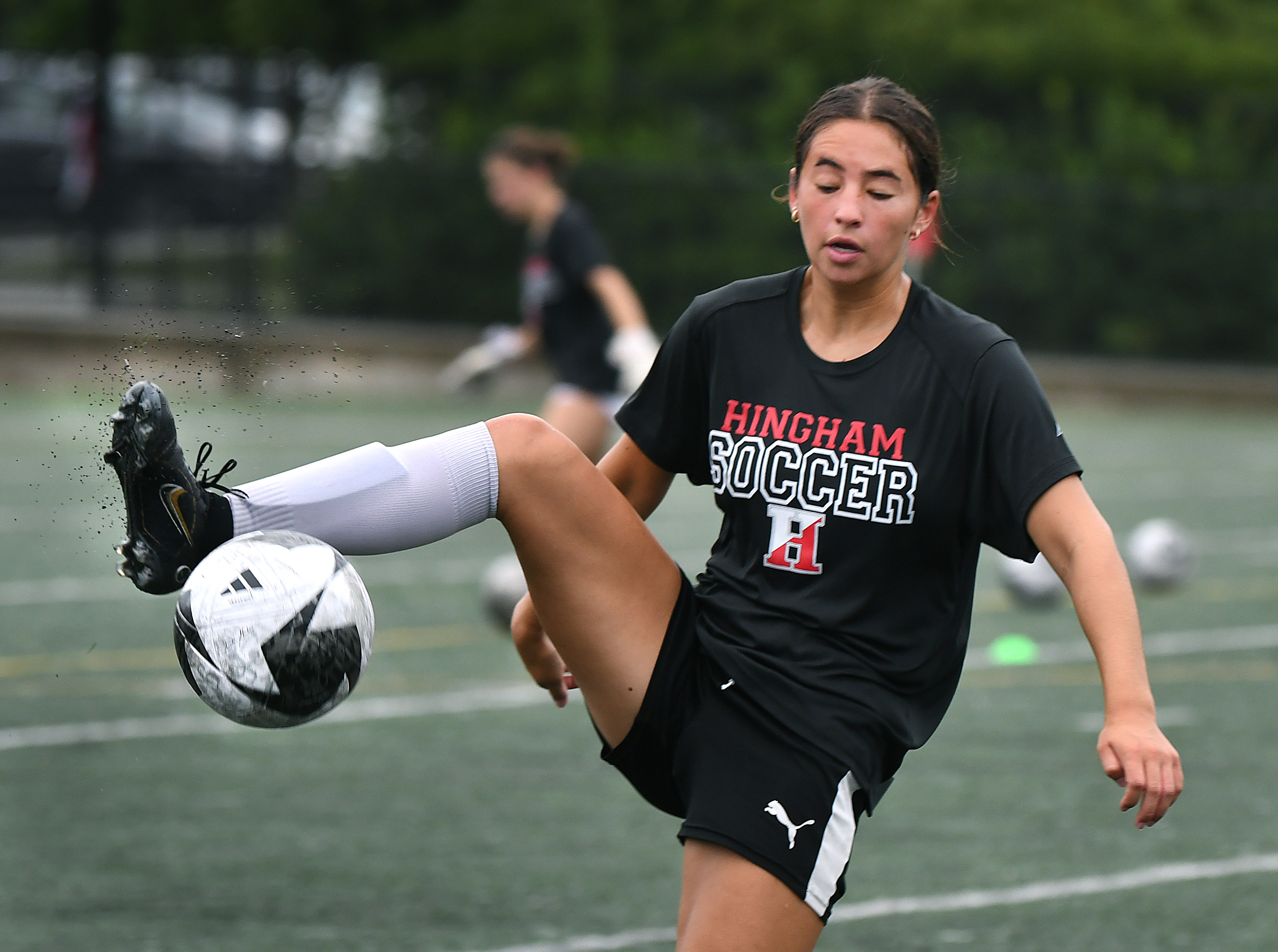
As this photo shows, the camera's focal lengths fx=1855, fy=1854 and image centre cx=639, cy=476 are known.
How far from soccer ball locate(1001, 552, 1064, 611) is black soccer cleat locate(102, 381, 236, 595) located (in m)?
6.37

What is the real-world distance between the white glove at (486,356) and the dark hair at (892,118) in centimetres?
724

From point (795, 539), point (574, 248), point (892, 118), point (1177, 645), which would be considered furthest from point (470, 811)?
point (574, 248)

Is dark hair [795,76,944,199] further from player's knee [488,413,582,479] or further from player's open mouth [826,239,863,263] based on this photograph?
player's knee [488,413,582,479]

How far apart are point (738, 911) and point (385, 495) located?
3.24ft

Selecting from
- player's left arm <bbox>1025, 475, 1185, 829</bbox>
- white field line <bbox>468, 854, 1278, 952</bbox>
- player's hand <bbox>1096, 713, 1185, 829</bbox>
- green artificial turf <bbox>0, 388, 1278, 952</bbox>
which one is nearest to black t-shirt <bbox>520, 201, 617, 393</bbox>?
green artificial turf <bbox>0, 388, 1278, 952</bbox>

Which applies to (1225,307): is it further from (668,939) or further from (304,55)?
(668,939)

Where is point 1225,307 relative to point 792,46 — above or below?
below

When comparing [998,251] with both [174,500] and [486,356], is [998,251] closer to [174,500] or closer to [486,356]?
[486,356]

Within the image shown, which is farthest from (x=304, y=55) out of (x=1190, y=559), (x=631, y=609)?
(x=631, y=609)

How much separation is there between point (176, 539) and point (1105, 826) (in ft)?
11.4

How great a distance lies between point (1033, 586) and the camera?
30.3 feet

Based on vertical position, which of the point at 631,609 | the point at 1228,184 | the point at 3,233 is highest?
the point at 631,609

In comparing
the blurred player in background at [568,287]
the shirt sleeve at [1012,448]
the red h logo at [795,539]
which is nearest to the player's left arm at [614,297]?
the blurred player in background at [568,287]

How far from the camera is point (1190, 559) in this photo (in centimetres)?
997
